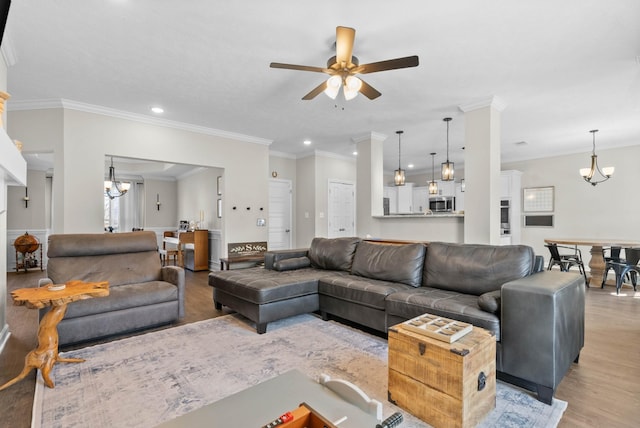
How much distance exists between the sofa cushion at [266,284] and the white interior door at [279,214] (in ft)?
12.0

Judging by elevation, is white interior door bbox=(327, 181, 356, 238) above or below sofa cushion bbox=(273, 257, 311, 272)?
above

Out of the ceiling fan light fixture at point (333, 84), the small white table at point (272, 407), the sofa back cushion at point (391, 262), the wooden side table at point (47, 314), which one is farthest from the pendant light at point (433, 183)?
the small white table at point (272, 407)

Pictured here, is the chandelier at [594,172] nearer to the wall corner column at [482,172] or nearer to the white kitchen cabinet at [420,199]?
the wall corner column at [482,172]

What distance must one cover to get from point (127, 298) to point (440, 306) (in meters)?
2.84

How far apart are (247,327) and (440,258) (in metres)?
2.07

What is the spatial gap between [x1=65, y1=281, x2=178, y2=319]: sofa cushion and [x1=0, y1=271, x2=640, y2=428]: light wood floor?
0.42 m

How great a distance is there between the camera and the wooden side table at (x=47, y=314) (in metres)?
2.12

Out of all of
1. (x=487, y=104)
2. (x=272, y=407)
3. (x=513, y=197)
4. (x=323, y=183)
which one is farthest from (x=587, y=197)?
(x=272, y=407)

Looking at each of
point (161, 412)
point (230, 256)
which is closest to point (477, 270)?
point (161, 412)

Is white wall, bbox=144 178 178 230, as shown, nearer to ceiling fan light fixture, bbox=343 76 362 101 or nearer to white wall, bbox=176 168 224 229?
white wall, bbox=176 168 224 229

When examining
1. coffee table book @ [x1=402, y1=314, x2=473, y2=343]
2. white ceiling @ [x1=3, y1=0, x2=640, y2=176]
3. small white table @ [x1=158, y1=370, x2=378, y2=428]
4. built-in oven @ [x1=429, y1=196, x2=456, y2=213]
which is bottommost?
coffee table book @ [x1=402, y1=314, x2=473, y2=343]

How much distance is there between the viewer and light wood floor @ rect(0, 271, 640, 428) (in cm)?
183

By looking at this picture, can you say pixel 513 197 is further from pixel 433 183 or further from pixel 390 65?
pixel 390 65

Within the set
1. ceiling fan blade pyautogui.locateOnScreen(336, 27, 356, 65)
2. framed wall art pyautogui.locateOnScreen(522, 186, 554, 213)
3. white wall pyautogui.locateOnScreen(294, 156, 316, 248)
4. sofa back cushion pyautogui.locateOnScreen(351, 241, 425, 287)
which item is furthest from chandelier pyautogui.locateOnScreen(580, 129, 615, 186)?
ceiling fan blade pyautogui.locateOnScreen(336, 27, 356, 65)
